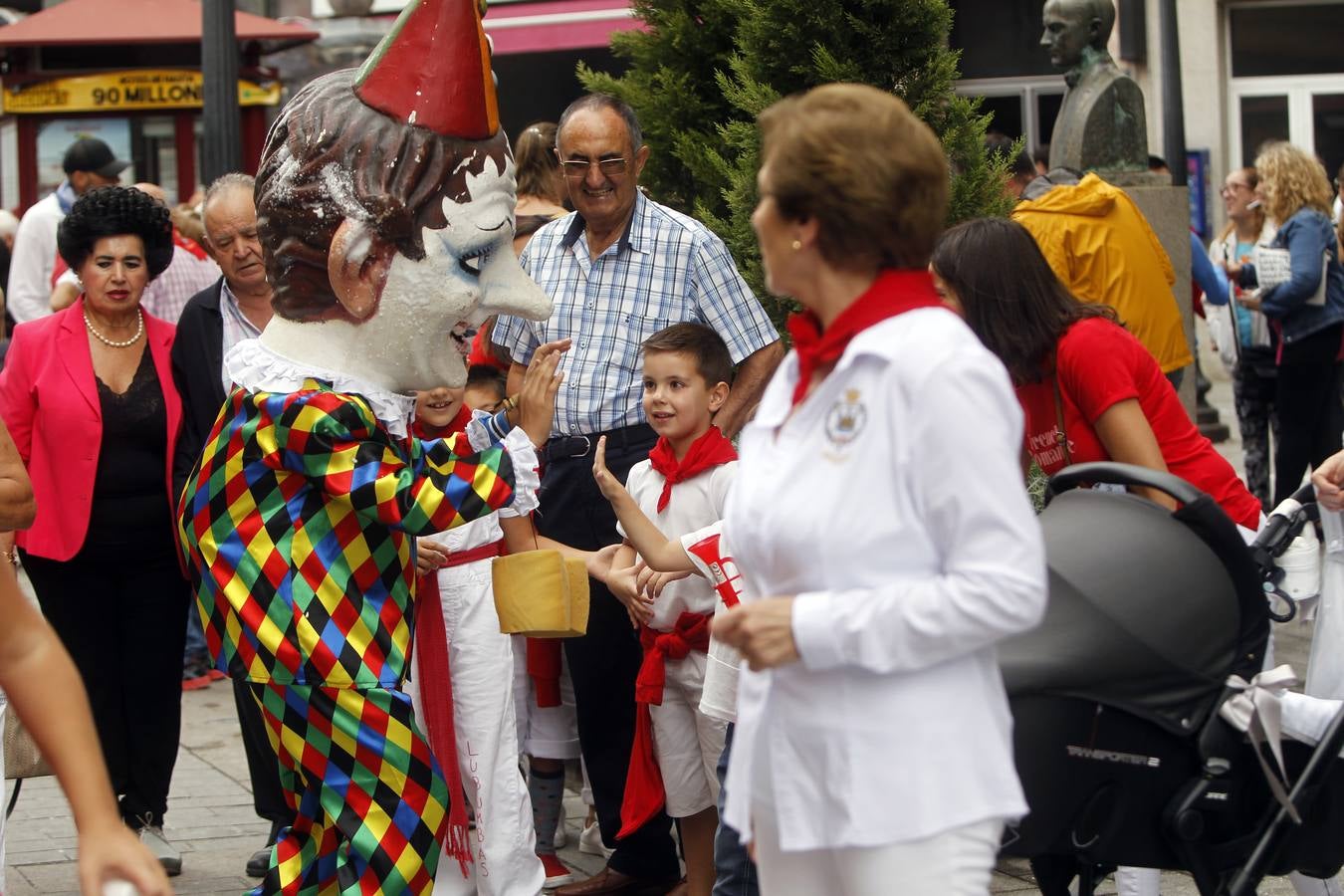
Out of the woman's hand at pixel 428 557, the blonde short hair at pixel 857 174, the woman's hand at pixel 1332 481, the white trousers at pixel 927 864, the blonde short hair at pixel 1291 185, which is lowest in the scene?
the white trousers at pixel 927 864

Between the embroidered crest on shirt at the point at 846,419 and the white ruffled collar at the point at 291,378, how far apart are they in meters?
1.62

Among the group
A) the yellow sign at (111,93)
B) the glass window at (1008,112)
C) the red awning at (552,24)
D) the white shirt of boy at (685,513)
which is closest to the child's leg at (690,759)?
the white shirt of boy at (685,513)

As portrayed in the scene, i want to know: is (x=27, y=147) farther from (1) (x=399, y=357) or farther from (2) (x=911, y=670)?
(2) (x=911, y=670)

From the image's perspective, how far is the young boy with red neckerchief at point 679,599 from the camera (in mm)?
A: 4891

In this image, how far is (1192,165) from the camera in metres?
16.9

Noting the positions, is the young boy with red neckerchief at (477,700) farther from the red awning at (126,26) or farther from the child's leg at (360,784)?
the red awning at (126,26)

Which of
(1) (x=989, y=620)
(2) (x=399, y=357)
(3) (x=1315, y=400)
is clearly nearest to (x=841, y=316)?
(1) (x=989, y=620)

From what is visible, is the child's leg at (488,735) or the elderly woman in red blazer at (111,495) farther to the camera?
the elderly woman in red blazer at (111,495)

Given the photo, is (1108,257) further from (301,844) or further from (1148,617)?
(301,844)

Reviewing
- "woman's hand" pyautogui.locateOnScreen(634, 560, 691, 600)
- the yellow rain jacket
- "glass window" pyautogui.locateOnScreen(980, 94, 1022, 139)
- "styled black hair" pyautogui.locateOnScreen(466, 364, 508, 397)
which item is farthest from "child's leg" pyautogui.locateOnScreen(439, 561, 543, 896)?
"glass window" pyautogui.locateOnScreen(980, 94, 1022, 139)

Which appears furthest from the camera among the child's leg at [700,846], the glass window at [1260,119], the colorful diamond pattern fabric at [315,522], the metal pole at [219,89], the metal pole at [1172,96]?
the glass window at [1260,119]

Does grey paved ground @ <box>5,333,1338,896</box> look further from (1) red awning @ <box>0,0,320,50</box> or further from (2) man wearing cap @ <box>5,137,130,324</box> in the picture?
(1) red awning @ <box>0,0,320,50</box>

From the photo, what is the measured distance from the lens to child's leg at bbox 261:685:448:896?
12.7 feet

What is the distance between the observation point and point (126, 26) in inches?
571
